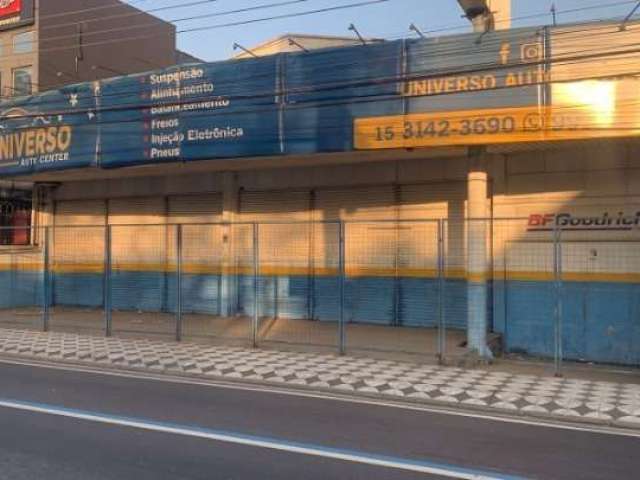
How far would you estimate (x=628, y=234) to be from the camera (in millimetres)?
13867

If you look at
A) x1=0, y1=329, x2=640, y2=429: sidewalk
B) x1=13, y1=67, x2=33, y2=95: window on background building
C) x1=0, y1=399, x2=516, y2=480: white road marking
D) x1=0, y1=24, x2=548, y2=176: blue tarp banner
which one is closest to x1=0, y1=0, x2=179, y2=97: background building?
x1=13, y1=67, x2=33, y2=95: window on background building

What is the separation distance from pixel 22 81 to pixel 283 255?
41.5 feet

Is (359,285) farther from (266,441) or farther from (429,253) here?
(266,441)

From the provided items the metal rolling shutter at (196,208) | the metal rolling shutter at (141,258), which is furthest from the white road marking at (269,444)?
the metal rolling shutter at (141,258)

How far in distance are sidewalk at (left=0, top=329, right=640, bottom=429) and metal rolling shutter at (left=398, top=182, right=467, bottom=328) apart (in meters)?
3.95

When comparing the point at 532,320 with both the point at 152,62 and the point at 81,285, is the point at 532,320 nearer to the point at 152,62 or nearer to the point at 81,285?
the point at 81,285

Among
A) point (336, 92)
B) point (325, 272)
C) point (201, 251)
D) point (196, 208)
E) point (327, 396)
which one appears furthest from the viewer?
point (196, 208)

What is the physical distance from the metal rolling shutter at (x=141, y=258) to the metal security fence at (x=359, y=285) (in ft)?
0.13

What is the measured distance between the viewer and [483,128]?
42.2 ft

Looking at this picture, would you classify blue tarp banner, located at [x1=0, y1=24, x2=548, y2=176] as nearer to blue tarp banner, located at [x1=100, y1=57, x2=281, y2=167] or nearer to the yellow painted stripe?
blue tarp banner, located at [x1=100, y1=57, x2=281, y2=167]

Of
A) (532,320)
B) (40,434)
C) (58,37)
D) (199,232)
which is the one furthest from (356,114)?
(58,37)

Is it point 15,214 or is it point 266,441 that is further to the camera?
point 15,214

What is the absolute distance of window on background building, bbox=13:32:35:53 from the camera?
24391 mm

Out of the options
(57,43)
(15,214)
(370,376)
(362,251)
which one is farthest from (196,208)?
(370,376)
